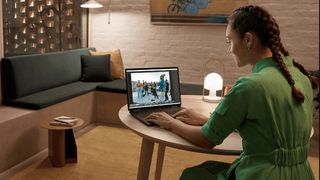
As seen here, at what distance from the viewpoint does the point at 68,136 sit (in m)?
2.86

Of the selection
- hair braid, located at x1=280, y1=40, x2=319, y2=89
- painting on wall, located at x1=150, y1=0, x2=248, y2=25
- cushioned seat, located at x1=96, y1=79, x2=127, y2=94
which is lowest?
cushioned seat, located at x1=96, y1=79, x2=127, y2=94

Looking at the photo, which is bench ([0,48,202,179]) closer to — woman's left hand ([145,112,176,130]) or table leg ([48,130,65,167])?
table leg ([48,130,65,167])

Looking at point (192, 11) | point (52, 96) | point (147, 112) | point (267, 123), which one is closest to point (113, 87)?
point (52, 96)

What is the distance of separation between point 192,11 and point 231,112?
10.3 feet

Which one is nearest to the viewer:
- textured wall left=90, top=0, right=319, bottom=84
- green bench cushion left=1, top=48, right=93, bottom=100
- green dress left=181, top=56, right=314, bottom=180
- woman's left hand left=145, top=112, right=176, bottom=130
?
green dress left=181, top=56, right=314, bottom=180

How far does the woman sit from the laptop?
614 millimetres

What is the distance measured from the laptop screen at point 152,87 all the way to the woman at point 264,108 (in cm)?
63

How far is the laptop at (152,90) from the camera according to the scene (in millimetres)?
1850

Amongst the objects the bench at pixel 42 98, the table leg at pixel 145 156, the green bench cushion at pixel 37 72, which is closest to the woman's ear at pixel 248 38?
the table leg at pixel 145 156

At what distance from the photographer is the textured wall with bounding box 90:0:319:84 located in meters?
3.84

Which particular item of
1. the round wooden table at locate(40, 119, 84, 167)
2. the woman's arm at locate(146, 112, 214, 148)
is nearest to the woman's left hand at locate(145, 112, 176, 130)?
the woman's arm at locate(146, 112, 214, 148)

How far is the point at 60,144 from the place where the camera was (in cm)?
275

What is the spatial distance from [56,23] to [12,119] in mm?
1538

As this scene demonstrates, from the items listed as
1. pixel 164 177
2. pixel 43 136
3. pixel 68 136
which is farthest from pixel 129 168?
pixel 43 136
